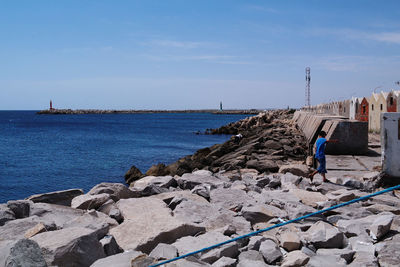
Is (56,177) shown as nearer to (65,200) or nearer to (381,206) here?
(65,200)

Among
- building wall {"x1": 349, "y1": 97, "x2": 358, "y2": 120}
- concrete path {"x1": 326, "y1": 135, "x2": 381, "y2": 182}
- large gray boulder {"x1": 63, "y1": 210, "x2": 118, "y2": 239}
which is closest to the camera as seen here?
large gray boulder {"x1": 63, "y1": 210, "x2": 118, "y2": 239}

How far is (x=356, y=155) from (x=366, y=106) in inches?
367

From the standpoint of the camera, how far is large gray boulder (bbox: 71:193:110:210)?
197 inches

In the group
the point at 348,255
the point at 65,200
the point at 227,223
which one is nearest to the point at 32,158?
the point at 65,200

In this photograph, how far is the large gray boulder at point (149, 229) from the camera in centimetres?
377

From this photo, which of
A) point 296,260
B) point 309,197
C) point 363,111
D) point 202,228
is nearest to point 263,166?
point 309,197

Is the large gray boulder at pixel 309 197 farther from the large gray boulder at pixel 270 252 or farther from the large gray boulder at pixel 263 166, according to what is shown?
the large gray boulder at pixel 263 166

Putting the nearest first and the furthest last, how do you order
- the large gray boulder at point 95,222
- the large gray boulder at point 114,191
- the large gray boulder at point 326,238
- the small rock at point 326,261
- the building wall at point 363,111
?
the small rock at point 326,261, the large gray boulder at point 326,238, the large gray boulder at point 95,222, the large gray boulder at point 114,191, the building wall at point 363,111

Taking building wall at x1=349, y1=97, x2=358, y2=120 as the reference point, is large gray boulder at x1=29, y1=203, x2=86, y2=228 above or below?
below

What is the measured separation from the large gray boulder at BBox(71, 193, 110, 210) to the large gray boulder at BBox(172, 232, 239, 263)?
169cm

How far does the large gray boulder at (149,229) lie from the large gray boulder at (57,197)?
127 centimetres

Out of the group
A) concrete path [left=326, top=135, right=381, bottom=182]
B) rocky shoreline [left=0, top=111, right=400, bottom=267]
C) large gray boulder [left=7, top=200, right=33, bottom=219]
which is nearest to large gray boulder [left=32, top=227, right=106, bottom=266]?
rocky shoreline [left=0, top=111, right=400, bottom=267]

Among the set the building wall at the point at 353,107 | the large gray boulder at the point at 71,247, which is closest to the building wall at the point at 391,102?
the building wall at the point at 353,107

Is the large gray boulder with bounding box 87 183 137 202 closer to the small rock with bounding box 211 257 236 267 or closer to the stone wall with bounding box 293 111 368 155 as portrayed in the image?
the small rock with bounding box 211 257 236 267
